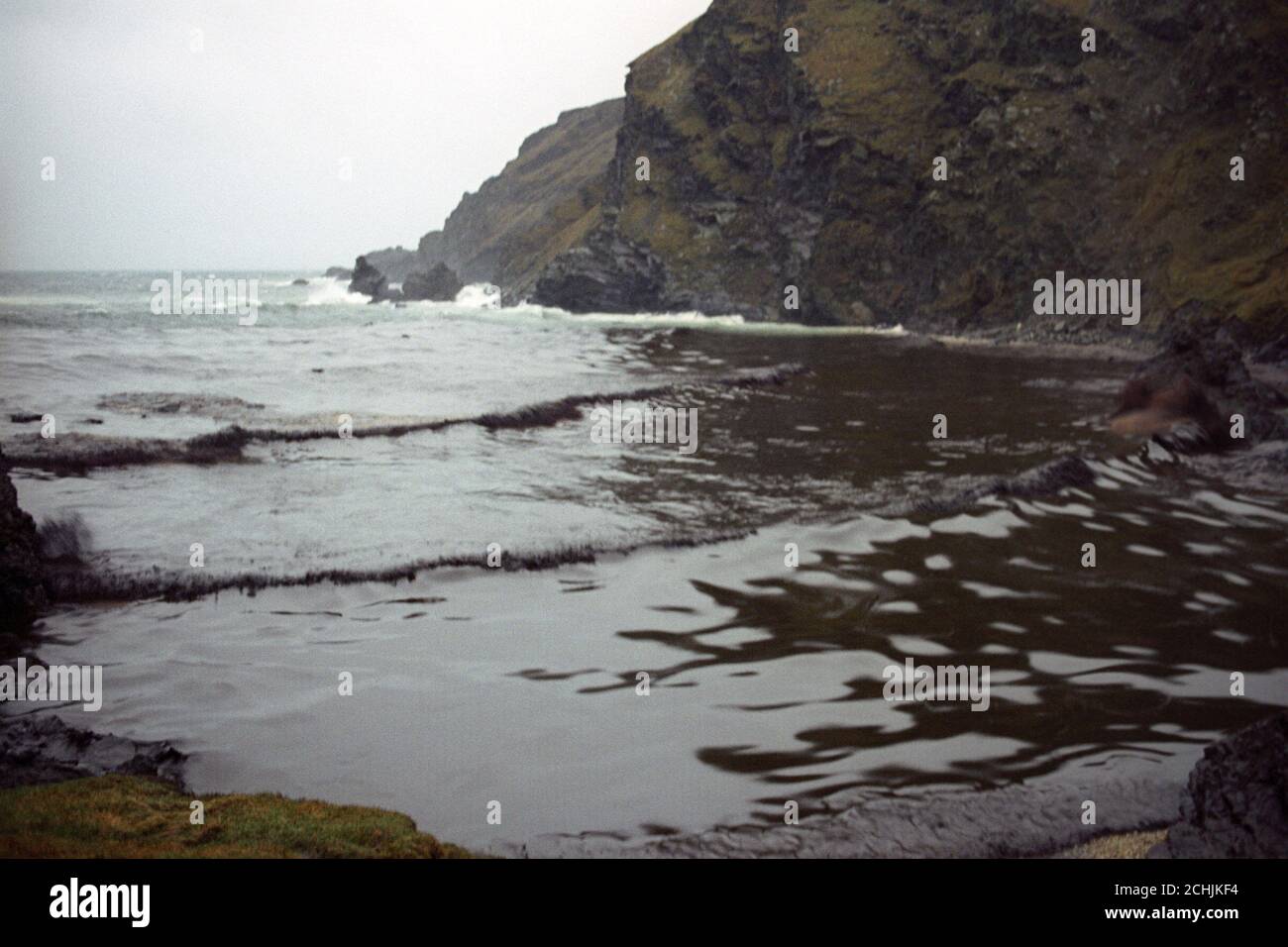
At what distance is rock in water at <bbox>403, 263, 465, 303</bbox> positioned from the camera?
155m

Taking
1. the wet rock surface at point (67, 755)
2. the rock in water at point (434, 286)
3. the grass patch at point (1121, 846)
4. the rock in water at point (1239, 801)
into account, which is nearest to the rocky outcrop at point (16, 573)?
the wet rock surface at point (67, 755)

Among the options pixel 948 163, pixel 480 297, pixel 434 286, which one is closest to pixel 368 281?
pixel 434 286

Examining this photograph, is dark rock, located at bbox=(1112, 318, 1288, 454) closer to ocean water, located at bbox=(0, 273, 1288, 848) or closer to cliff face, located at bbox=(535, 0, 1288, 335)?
ocean water, located at bbox=(0, 273, 1288, 848)

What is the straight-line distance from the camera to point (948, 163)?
86562 millimetres

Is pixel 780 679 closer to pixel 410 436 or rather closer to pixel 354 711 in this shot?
pixel 354 711

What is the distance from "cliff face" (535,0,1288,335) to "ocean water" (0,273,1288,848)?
32818mm

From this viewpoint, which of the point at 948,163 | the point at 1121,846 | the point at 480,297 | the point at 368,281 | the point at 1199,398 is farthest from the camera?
the point at 480,297

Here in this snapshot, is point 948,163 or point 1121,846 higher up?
A: point 948,163

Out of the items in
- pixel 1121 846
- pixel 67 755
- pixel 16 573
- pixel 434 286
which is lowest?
pixel 1121 846

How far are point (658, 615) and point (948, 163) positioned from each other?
3358 inches

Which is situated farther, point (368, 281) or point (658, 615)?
point (368, 281)

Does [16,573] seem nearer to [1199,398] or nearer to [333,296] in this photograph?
[1199,398]

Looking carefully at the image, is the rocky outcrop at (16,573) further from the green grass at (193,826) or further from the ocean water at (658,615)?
the green grass at (193,826)

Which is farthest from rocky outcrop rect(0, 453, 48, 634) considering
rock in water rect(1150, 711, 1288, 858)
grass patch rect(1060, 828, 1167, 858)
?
rock in water rect(1150, 711, 1288, 858)
